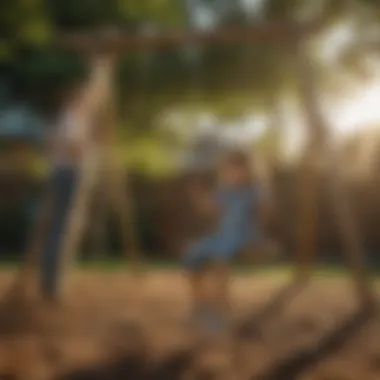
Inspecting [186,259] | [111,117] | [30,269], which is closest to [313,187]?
[186,259]

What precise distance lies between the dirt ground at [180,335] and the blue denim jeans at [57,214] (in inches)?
1.5

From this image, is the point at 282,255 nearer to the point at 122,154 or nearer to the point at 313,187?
the point at 313,187

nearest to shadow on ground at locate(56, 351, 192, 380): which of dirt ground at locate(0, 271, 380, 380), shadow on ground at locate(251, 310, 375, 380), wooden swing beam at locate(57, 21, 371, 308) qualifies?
dirt ground at locate(0, 271, 380, 380)

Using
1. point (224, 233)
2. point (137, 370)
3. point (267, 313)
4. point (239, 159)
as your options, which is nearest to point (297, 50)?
point (239, 159)

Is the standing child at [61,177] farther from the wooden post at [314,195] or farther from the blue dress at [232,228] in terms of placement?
→ the wooden post at [314,195]

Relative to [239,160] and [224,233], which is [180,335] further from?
[239,160]

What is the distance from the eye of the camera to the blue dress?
1061mm

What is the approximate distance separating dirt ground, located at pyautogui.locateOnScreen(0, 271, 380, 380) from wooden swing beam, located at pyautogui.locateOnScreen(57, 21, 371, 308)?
49mm

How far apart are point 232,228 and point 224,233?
0.05 feet

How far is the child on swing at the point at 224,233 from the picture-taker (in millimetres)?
1062

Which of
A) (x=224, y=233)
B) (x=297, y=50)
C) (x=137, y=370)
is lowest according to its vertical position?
(x=137, y=370)

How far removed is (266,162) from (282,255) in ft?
0.47

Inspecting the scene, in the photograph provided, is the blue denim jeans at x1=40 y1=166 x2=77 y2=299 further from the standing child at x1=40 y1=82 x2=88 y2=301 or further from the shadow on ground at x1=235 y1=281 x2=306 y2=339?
the shadow on ground at x1=235 y1=281 x2=306 y2=339

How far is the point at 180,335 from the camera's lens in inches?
42.0
